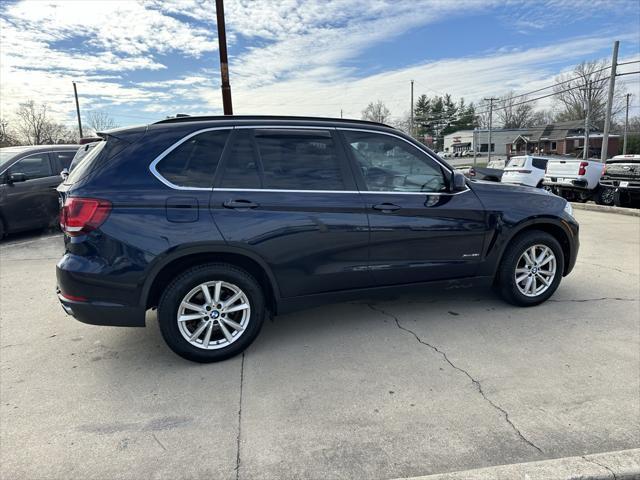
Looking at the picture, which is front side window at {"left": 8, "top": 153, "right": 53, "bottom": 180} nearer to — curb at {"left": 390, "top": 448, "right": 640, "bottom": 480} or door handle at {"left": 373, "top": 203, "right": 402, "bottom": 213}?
door handle at {"left": 373, "top": 203, "right": 402, "bottom": 213}

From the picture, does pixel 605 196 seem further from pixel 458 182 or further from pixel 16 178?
pixel 16 178

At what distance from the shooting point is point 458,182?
389 centimetres

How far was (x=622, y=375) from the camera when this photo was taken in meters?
3.21

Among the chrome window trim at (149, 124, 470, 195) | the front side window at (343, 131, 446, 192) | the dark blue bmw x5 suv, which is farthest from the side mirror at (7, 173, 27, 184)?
the front side window at (343, 131, 446, 192)

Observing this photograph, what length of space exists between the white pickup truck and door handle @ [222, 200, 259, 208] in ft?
44.9

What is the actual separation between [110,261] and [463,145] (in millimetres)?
92122

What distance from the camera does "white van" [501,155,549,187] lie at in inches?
635

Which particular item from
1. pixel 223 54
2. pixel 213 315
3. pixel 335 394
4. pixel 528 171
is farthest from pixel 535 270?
pixel 528 171

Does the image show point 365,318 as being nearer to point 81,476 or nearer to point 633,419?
point 633,419

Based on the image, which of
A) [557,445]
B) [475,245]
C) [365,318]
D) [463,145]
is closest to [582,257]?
[475,245]

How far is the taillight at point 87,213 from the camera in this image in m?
3.05

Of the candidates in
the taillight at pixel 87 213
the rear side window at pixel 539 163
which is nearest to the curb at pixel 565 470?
the taillight at pixel 87 213

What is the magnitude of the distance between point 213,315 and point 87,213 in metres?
1.16

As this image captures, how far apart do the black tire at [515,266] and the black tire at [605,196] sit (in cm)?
1040
